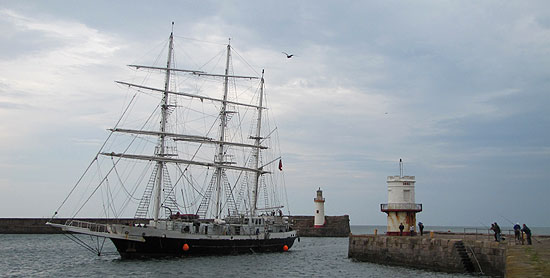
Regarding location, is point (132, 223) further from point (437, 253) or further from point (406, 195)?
point (437, 253)

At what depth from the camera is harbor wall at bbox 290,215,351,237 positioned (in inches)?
4417

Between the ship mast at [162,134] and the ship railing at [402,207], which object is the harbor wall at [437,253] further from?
the ship mast at [162,134]

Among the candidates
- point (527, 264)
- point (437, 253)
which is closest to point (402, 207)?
point (437, 253)

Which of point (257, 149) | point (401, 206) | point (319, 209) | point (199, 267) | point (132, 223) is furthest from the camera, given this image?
point (319, 209)

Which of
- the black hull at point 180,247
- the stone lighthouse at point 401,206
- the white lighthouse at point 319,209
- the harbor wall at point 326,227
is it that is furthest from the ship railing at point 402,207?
the harbor wall at point 326,227

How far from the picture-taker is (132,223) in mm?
94125

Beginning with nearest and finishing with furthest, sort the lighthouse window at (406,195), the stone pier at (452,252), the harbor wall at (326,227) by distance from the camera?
1. the stone pier at (452,252)
2. the lighthouse window at (406,195)
3. the harbor wall at (326,227)

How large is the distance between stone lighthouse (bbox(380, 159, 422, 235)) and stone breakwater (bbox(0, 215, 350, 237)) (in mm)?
47852

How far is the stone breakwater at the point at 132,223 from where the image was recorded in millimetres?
97875

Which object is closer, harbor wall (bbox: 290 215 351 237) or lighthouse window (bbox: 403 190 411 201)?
lighthouse window (bbox: 403 190 411 201)

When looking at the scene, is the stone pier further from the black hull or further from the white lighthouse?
the white lighthouse

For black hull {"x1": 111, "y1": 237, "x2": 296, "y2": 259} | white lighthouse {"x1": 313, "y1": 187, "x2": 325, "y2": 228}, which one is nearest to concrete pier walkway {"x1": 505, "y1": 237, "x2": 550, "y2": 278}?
black hull {"x1": 111, "y1": 237, "x2": 296, "y2": 259}

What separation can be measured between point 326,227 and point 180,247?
221ft

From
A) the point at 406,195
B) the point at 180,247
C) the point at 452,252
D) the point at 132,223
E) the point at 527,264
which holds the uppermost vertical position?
the point at 406,195
